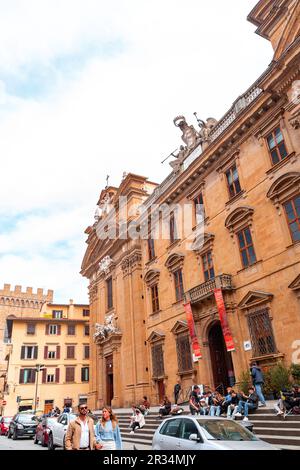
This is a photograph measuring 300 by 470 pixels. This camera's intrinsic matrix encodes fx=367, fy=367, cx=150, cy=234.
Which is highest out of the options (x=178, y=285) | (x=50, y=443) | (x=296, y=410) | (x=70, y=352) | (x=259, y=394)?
(x=70, y=352)

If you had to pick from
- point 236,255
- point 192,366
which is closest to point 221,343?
point 192,366

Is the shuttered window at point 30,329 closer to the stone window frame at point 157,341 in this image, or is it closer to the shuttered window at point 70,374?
the shuttered window at point 70,374

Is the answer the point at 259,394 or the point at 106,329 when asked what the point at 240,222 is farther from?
the point at 106,329

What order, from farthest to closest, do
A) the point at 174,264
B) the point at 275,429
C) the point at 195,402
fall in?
the point at 174,264 < the point at 195,402 < the point at 275,429

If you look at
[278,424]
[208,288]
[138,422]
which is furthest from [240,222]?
[138,422]

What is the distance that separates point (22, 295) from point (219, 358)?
57093mm

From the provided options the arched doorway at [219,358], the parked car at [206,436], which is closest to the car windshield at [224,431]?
the parked car at [206,436]

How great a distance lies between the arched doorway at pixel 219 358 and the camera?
19484 millimetres

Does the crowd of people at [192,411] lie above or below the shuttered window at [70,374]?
below

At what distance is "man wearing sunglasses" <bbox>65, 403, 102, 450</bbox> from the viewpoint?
6.46 meters

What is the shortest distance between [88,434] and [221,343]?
48.8 ft

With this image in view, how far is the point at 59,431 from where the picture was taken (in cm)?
1499

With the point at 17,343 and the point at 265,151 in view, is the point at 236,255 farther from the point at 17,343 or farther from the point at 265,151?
the point at 17,343

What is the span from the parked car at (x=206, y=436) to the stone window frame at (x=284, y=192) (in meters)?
9.53
